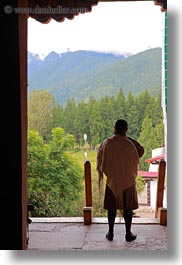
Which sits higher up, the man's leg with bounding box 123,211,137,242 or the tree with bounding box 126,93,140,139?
the tree with bounding box 126,93,140,139

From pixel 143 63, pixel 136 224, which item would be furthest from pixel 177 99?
pixel 136 224

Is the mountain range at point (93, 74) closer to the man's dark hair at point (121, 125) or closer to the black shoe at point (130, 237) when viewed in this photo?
the man's dark hair at point (121, 125)

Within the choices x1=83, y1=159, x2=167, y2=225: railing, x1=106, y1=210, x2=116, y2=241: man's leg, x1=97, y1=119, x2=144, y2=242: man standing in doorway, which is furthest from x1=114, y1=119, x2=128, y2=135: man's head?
x1=106, y1=210, x2=116, y2=241: man's leg

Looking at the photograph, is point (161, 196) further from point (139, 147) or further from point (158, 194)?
point (139, 147)

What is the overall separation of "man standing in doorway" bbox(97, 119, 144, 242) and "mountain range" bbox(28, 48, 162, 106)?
0.42ft

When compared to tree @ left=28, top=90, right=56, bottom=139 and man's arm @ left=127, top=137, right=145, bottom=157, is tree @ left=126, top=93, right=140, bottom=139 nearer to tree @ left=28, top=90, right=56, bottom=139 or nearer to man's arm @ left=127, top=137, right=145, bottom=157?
man's arm @ left=127, top=137, right=145, bottom=157

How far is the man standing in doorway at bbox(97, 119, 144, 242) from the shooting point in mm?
1906

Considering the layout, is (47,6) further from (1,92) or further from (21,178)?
(21,178)

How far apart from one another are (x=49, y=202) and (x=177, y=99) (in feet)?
1.70

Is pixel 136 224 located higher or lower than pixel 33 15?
lower

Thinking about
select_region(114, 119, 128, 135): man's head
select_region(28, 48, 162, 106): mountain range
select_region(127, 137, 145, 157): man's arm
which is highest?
select_region(28, 48, 162, 106): mountain range

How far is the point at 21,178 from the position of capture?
74.5 inches

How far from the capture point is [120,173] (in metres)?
1.95

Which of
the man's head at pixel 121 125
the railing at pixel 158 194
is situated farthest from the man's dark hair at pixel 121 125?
the railing at pixel 158 194
